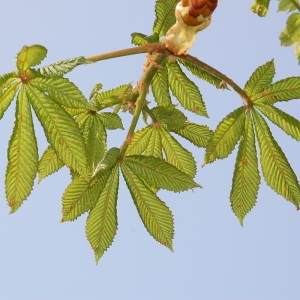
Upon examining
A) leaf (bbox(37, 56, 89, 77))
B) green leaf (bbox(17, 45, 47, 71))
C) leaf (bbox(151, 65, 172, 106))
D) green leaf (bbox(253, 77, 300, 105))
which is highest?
leaf (bbox(151, 65, 172, 106))

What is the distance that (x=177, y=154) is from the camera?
2.14 meters

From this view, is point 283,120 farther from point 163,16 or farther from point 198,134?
point 163,16

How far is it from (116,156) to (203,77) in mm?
540

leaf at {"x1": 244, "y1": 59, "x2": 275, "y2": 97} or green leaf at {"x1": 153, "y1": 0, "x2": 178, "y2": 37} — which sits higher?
green leaf at {"x1": 153, "y1": 0, "x2": 178, "y2": 37}

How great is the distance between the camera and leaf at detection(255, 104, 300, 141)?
191 centimetres

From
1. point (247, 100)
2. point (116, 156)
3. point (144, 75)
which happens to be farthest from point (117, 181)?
point (247, 100)

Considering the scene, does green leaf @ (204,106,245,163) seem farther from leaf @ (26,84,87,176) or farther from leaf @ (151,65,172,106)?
A: leaf @ (26,84,87,176)

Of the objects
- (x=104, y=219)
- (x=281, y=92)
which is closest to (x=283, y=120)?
(x=281, y=92)

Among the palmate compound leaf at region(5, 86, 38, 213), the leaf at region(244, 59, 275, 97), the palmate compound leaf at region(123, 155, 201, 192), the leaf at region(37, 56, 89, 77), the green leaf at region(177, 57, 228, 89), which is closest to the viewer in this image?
the leaf at region(37, 56, 89, 77)

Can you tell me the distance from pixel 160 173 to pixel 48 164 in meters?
0.51

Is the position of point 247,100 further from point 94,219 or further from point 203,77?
point 94,219

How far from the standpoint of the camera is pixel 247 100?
6.38 feet

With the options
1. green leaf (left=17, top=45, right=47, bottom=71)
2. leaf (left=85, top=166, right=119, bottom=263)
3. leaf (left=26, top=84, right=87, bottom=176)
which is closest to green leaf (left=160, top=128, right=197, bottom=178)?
leaf (left=85, top=166, right=119, bottom=263)

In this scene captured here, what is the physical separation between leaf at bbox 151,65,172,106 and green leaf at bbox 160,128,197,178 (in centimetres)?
13
